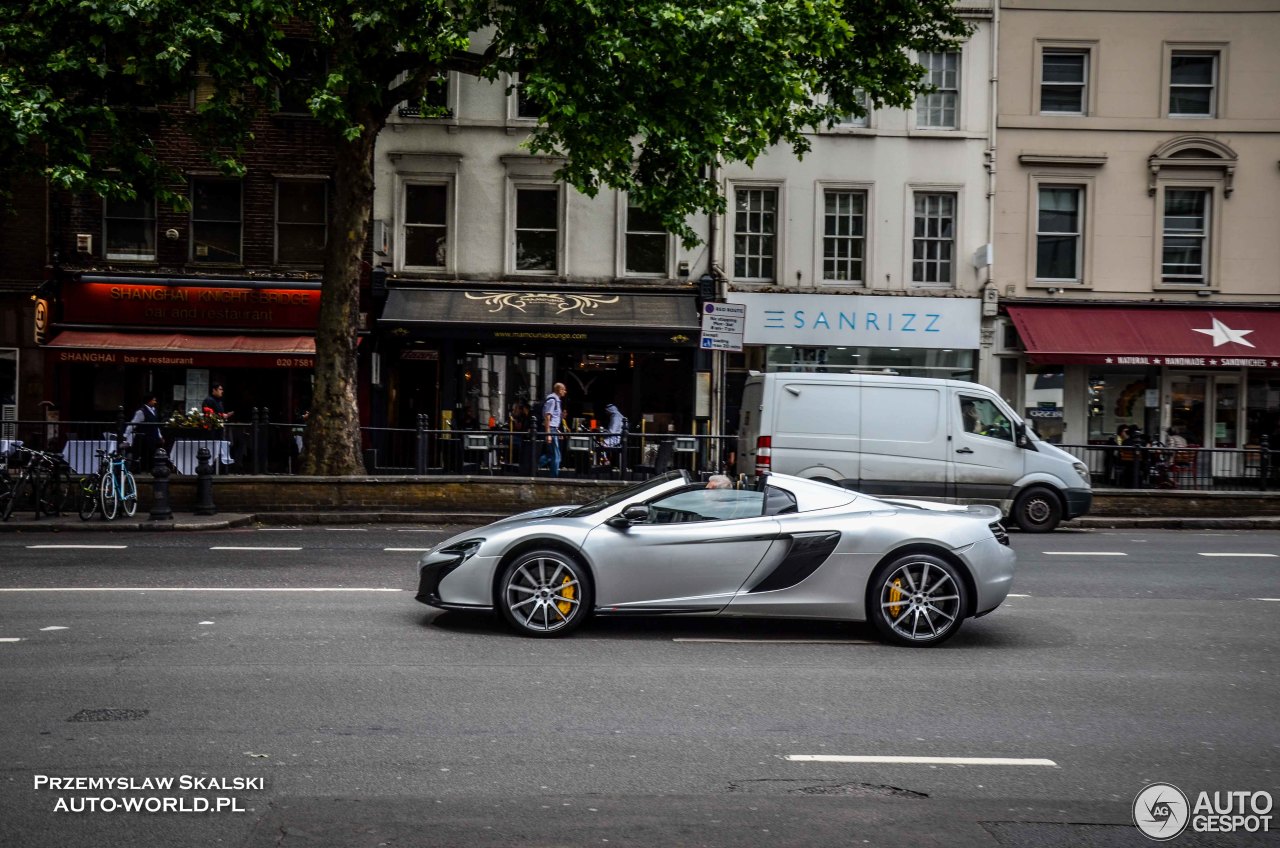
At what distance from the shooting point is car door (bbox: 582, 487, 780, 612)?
8.38 metres

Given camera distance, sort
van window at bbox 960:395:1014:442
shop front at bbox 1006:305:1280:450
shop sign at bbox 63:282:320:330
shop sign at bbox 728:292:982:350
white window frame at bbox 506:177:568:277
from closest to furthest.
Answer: van window at bbox 960:395:1014:442 → shop sign at bbox 63:282:320:330 → shop front at bbox 1006:305:1280:450 → shop sign at bbox 728:292:982:350 → white window frame at bbox 506:177:568:277

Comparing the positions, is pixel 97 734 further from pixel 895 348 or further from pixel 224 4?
pixel 895 348

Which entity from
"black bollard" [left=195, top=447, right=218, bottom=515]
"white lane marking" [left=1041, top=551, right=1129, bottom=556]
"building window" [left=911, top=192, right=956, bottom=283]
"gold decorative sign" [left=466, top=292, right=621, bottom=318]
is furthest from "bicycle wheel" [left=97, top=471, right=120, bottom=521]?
"building window" [left=911, top=192, right=956, bottom=283]

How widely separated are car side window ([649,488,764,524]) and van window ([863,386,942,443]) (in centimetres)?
849

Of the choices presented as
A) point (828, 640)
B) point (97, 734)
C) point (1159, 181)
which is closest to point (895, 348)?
point (1159, 181)

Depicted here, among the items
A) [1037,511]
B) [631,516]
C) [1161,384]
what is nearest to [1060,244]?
[1161,384]

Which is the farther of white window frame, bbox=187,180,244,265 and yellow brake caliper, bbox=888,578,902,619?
white window frame, bbox=187,180,244,265

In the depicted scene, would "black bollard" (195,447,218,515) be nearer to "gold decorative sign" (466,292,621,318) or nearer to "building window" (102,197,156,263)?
"gold decorative sign" (466,292,621,318)

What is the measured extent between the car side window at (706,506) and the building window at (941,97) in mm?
19120

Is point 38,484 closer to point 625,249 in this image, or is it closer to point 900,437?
point 900,437

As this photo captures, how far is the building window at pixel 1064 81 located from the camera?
83.8ft

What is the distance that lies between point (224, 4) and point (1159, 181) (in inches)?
781

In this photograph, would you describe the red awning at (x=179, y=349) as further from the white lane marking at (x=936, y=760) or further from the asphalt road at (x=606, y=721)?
the white lane marking at (x=936, y=760)

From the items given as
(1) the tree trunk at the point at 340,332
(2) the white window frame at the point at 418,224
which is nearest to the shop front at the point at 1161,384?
(2) the white window frame at the point at 418,224
